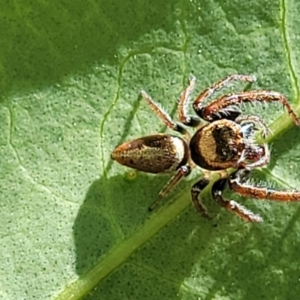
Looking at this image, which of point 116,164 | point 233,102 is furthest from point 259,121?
point 116,164

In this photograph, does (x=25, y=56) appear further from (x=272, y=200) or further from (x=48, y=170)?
(x=272, y=200)

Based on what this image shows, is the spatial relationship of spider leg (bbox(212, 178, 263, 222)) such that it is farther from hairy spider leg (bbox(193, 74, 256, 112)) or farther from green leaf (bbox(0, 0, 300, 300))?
hairy spider leg (bbox(193, 74, 256, 112))

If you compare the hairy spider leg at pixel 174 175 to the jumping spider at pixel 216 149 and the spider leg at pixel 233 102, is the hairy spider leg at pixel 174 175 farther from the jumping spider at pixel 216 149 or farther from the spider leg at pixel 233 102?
the spider leg at pixel 233 102

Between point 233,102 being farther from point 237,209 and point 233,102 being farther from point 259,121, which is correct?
point 237,209

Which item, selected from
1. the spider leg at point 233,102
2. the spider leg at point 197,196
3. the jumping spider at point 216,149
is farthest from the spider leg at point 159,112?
the spider leg at point 197,196

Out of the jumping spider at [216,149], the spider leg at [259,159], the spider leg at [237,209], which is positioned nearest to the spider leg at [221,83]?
the jumping spider at [216,149]

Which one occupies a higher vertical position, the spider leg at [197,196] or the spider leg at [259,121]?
the spider leg at [259,121]

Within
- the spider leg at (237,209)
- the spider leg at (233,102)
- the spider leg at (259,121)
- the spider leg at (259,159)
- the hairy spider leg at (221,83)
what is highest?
the hairy spider leg at (221,83)

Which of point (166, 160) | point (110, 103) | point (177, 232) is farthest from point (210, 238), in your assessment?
point (110, 103)

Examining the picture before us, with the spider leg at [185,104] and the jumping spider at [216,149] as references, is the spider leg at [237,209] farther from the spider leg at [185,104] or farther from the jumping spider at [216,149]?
the spider leg at [185,104]
